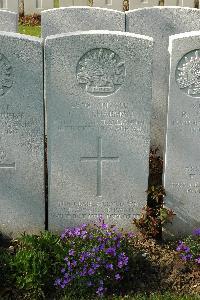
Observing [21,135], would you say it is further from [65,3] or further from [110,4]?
[65,3]

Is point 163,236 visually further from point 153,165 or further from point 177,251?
point 153,165

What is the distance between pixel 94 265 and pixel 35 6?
11011 millimetres

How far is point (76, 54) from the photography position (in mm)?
4668

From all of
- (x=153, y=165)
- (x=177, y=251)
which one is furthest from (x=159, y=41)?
(x=177, y=251)

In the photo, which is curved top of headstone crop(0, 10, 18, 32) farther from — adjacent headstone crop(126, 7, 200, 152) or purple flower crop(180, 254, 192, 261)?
purple flower crop(180, 254, 192, 261)

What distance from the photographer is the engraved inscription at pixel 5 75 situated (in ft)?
15.3

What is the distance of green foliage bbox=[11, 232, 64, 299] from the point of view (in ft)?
14.8

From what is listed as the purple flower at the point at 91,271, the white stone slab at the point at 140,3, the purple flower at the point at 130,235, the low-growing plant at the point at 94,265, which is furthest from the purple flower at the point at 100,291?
the white stone slab at the point at 140,3

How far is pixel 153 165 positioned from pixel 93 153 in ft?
4.49

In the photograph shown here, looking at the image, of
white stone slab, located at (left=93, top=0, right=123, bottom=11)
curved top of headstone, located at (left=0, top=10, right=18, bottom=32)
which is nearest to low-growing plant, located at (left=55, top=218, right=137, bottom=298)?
curved top of headstone, located at (left=0, top=10, right=18, bottom=32)

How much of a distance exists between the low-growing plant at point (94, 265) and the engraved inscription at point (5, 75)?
1413 millimetres

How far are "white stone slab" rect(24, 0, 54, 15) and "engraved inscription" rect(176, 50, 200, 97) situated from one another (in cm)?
1002

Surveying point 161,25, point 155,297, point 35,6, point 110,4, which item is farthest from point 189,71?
point 35,6

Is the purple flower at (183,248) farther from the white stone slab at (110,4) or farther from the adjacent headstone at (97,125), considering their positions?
the white stone slab at (110,4)
